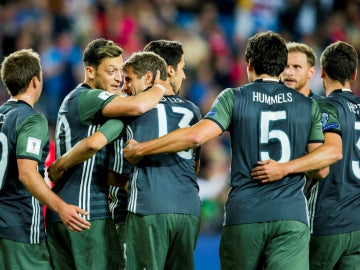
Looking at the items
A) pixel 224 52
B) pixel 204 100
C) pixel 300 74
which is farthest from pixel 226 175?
pixel 300 74

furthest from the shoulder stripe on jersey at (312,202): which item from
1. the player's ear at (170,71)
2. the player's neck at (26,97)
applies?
the player's neck at (26,97)

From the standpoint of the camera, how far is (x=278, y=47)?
576cm

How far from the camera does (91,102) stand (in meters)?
5.87

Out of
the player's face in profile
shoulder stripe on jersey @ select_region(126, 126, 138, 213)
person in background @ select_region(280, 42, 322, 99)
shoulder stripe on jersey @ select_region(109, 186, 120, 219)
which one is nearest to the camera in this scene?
shoulder stripe on jersey @ select_region(126, 126, 138, 213)

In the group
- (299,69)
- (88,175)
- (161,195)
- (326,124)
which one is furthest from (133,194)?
(299,69)

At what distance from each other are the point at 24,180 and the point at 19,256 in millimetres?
596

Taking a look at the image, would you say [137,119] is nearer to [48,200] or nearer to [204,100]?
[48,200]

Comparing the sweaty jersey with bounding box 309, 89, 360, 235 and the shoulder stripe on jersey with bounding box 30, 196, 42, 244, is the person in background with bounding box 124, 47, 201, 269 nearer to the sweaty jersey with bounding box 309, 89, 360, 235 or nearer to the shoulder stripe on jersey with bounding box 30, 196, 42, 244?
the shoulder stripe on jersey with bounding box 30, 196, 42, 244

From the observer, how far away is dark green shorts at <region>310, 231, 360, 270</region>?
19.8 feet

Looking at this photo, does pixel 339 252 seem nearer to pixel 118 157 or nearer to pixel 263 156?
pixel 263 156

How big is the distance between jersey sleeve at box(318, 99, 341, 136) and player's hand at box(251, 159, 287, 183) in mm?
673

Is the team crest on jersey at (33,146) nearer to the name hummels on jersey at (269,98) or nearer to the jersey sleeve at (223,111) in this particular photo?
the jersey sleeve at (223,111)

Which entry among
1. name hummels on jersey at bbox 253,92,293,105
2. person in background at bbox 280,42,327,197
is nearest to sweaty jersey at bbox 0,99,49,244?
name hummels on jersey at bbox 253,92,293,105

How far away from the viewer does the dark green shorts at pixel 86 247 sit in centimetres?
585
